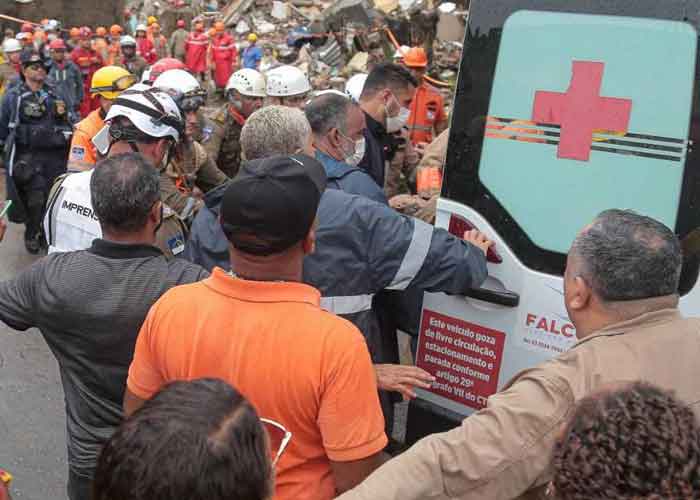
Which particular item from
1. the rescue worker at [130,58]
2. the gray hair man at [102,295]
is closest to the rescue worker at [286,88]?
the gray hair man at [102,295]

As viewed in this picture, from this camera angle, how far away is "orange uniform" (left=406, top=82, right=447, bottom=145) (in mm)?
8375

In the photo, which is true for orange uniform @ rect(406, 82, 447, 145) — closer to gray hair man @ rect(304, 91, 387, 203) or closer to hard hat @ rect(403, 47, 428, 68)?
hard hat @ rect(403, 47, 428, 68)

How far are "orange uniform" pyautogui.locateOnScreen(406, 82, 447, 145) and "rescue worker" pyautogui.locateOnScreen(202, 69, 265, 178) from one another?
7.85ft

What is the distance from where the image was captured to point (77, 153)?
4734 mm

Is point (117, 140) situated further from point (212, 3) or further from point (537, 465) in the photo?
point (212, 3)

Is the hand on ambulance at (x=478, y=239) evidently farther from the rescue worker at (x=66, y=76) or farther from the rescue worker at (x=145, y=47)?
the rescue worker at (x=145, y=47)

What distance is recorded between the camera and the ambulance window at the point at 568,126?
232cm

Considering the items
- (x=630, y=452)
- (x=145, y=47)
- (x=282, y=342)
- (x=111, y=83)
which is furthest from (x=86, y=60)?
(x=630, y=452)

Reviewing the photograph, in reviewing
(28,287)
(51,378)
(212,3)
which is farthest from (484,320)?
(212,3)

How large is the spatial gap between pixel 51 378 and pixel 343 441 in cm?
371

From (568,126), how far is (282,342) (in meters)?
1.31

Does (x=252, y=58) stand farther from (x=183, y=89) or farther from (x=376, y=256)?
(x=376, y=256)

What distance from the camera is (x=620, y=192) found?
2.42 metres

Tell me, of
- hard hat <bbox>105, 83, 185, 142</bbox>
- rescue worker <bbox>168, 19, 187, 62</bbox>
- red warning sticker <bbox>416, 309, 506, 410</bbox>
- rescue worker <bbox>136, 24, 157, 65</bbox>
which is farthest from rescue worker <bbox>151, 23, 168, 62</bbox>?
red warning sticker <bbox>416, 309, 506, 410</bbox>
